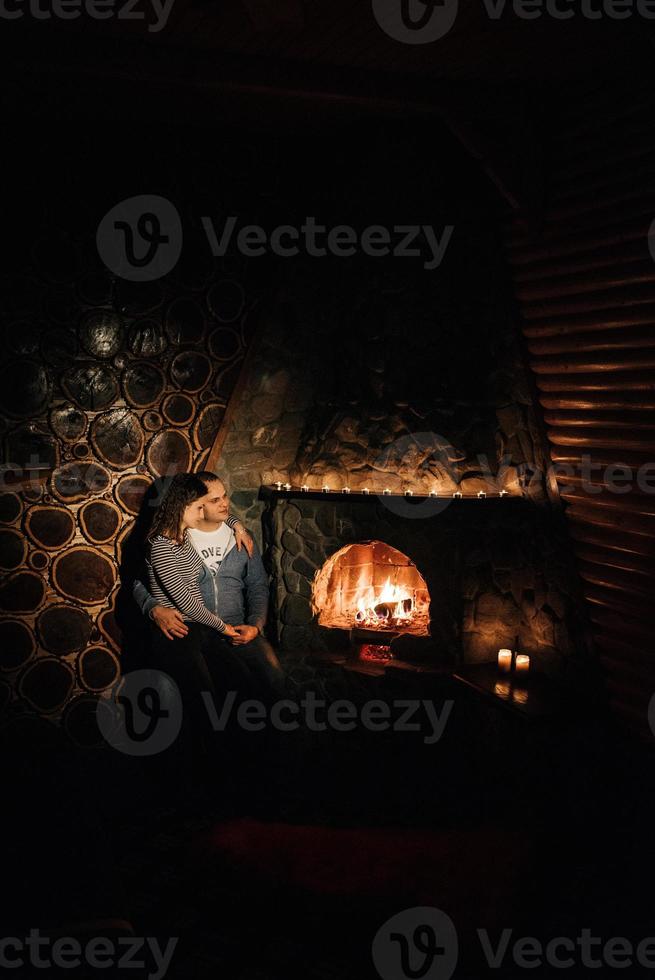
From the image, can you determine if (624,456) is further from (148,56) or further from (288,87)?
(148,56)

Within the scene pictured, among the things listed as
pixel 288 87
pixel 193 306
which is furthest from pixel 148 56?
pixel 193 306

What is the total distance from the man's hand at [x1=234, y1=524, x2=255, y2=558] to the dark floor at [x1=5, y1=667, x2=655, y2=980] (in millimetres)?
850

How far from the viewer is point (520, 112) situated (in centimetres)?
417

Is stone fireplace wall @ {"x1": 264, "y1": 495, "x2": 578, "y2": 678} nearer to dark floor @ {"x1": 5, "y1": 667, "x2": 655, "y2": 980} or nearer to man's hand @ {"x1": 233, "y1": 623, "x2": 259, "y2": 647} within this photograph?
dark floor @ {"x1": 5, "y1": 667, "x2": 655, "y2": 980}

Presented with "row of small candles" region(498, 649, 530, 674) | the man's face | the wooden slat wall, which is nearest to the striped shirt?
the man's face

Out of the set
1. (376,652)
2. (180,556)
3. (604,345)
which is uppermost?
(604,345)

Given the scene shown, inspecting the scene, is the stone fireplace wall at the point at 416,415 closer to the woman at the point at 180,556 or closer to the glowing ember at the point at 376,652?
the glowing ember at the point at 376,652

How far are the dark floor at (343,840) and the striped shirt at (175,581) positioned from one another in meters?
0.84

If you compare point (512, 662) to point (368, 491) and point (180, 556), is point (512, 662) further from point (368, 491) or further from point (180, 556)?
point (180, 556)

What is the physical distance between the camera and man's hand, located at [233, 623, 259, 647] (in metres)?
4.86

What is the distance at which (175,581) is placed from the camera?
15.4 ft

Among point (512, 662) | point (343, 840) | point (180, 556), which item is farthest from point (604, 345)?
point (343, 840)

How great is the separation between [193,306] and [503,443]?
1.90m

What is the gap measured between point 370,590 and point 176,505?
1294mm
